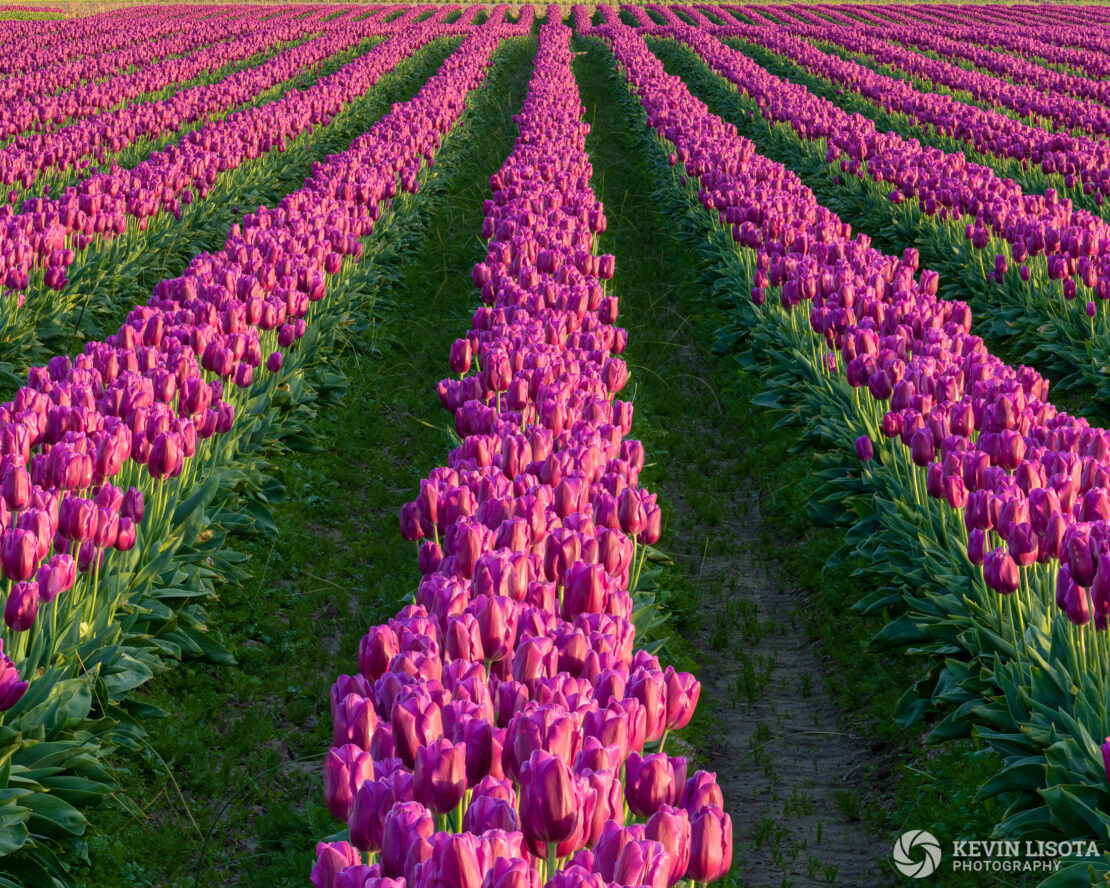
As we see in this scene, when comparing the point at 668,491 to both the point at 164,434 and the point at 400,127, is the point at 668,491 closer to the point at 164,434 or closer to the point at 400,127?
the point at 164,434

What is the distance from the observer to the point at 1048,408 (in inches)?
224

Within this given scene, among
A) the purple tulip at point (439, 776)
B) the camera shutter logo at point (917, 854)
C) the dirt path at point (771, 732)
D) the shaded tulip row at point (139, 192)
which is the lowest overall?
the dirt path at point (771, 732)

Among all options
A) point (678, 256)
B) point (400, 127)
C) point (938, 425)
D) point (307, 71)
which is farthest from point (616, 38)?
point (938, 425)

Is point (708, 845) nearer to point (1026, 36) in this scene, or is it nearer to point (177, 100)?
point (177, 100)

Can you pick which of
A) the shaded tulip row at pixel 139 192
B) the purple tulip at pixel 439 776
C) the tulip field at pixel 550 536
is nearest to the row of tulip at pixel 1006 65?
the tulip field at pixel 550 536

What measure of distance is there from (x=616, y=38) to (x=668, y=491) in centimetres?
2905

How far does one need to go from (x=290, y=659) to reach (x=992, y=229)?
912 centimetres

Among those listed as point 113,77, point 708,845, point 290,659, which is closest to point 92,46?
point 113,77

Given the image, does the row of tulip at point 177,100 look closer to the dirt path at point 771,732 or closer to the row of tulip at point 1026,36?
the dirt path at point 771,732

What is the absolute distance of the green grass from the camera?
4.32 meters

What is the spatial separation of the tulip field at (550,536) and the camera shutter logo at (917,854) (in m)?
0.03

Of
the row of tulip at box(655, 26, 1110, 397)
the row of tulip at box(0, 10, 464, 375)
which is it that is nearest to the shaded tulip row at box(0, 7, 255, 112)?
the row of tulip at box(0, 10, 464, 375)

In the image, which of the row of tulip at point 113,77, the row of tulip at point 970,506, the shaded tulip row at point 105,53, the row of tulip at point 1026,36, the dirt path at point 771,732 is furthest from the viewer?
the row of tulip at point 1026,36

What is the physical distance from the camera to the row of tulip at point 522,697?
7.34ft
